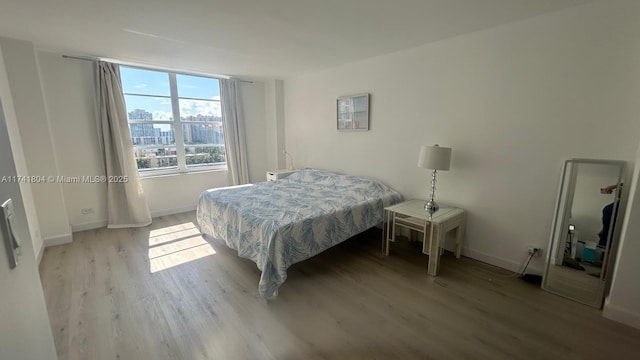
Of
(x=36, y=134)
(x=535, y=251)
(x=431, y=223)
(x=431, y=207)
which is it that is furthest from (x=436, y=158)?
(x=36, y=134)

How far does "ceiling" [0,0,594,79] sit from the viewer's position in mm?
2027

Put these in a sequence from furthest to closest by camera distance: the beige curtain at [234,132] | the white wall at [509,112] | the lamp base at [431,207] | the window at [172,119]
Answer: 1. the beige curtain at [234,132]
2. the window at [172,119]
3. the lamp base at [431,207]
4. the white wall at [509,112]

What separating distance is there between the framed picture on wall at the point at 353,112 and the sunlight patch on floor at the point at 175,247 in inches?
95.9

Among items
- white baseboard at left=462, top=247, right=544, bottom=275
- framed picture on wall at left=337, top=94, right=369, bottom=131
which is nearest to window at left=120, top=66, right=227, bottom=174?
framed picture on wall at left=337, top=94, right=369, bottom=131

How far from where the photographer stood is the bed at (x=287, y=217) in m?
2.23

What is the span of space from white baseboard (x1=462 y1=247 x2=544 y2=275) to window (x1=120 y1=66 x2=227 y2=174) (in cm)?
419

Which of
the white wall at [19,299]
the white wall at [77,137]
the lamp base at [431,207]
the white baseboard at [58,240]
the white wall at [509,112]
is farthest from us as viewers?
the white wall at [77,137]

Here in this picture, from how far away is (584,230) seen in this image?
219cm

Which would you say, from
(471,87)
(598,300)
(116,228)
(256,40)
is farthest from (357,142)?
(116,228)

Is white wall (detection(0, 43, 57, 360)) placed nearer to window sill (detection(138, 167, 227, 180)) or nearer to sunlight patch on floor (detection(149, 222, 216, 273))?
sunlight patch on floor (detection(149, 222, 216, 273))

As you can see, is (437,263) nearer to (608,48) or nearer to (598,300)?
(598,300)

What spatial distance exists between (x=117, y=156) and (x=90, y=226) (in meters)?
1.05

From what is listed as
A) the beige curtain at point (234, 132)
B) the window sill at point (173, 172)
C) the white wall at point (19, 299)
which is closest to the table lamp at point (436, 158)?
the white wall at point (19, 299)

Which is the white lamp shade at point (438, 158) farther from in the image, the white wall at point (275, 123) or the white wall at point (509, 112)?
the white wall at point (275, 123)
